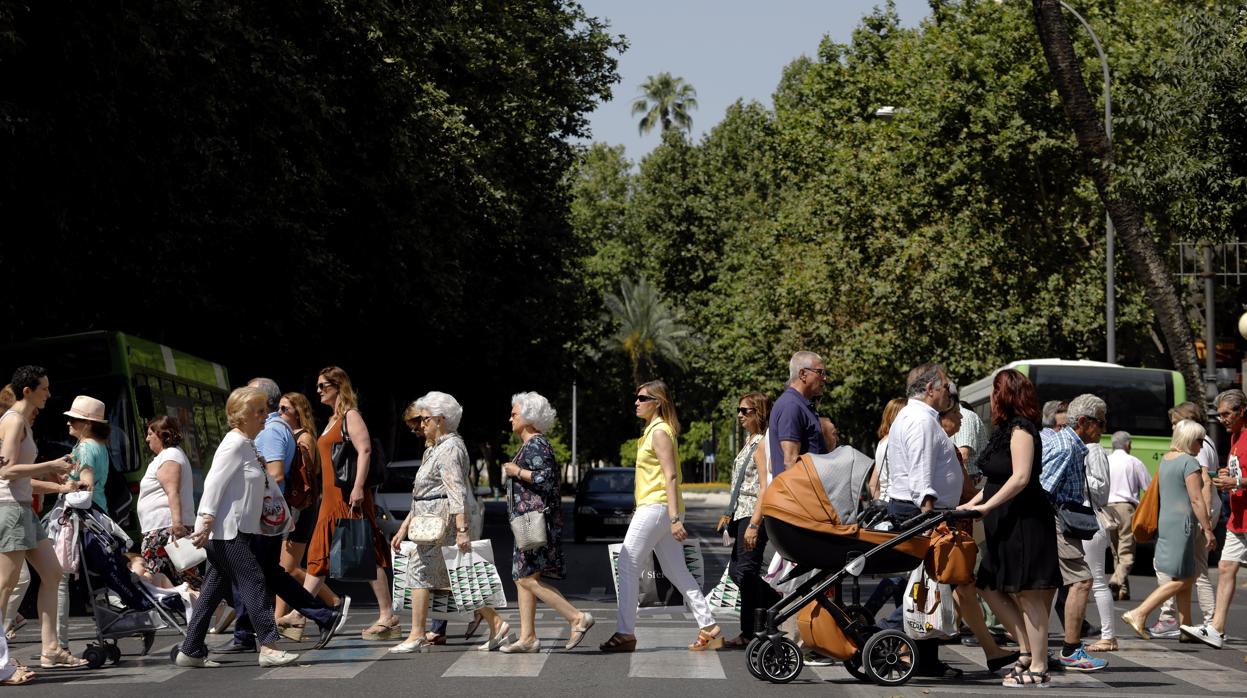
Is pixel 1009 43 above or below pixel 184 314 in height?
above

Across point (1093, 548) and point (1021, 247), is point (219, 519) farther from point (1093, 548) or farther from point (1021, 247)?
point (1021, 247)

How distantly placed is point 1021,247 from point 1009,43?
4.34 m

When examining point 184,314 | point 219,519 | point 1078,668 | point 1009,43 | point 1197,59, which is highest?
point 1009,43

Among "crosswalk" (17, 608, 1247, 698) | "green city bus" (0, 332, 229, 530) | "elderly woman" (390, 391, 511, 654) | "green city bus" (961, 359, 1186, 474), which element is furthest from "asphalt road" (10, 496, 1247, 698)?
"green city bus" (961, 359, 1186, 474)

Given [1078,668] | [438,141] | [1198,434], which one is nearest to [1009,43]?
[438,141]

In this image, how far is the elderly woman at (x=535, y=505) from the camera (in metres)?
11.7

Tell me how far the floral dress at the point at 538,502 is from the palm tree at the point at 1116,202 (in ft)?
45.1

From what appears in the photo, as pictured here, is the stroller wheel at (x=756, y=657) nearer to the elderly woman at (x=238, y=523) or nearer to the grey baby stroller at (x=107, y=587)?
the elderly woman at (x=238, y=523)

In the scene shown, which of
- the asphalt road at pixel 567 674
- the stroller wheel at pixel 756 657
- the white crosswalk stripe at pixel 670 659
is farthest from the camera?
the white crosswalk stripe at pixel 670 659

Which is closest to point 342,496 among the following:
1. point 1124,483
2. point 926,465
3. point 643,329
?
point 926,465

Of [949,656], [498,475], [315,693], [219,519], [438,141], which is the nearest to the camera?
[315,693]

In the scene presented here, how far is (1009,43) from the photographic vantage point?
125ft

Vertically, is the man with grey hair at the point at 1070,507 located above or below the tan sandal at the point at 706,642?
above

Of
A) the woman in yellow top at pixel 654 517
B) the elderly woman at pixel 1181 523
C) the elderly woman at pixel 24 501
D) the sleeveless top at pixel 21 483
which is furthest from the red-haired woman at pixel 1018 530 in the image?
the sleeveless top at pixel 21 483
